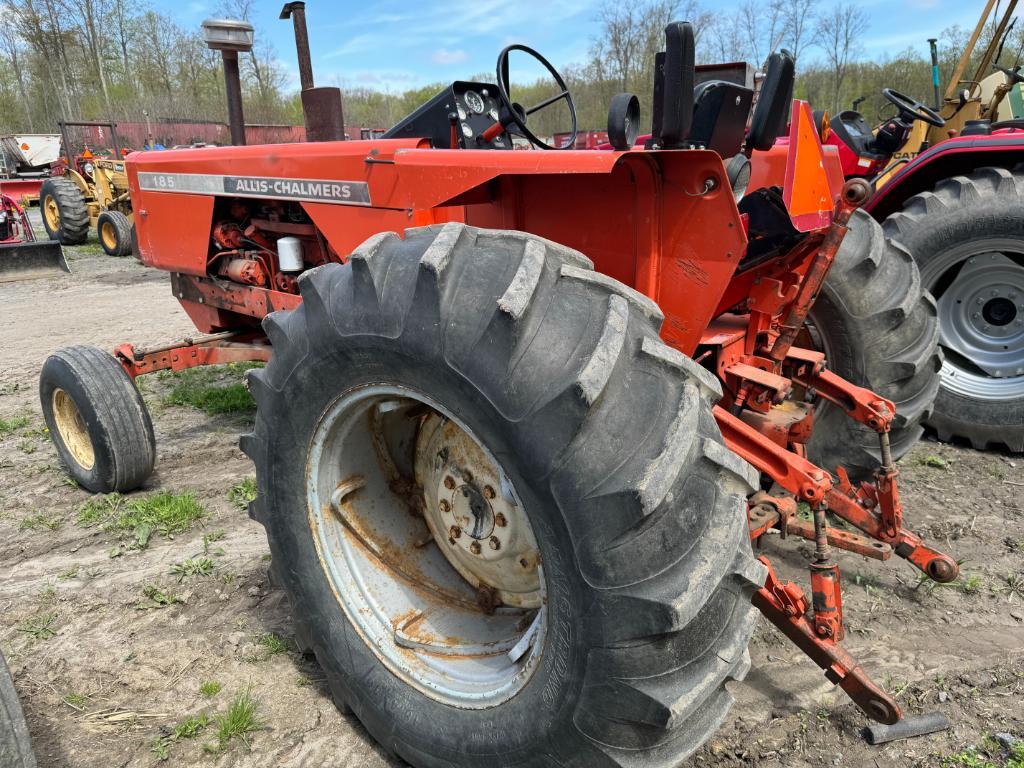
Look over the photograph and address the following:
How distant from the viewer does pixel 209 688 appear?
88.0 inches

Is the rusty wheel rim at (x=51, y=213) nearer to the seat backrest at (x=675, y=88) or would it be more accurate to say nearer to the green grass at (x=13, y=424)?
the green grass at (x=13, y=424)

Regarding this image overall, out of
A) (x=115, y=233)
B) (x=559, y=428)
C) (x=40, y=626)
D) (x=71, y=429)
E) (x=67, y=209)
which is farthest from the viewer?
(x=67, y=209)

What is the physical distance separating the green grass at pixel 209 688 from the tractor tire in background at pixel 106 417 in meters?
1.51

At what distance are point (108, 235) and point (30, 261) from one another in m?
2.19

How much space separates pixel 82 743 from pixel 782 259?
256cm

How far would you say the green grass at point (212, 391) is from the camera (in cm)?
471

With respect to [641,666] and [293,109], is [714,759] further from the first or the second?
[293,109]

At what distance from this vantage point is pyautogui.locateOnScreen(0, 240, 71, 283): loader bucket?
31.8 ft

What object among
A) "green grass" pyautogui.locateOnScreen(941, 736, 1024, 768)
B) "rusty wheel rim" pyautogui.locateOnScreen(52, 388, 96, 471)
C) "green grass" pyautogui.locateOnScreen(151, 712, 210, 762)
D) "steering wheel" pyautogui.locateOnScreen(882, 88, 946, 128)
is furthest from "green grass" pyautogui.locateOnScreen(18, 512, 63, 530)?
"steering wheel" pyautogui.locateOnScreen(882, 88, 946, 128)

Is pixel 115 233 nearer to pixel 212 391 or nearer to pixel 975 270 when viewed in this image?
pixel 212 391

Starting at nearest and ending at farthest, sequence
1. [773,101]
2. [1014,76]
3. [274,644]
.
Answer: [773,101] → [274,644] → [1014,76]

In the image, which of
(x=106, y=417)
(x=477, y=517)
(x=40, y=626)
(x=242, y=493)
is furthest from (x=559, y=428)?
(x=106, y=417)

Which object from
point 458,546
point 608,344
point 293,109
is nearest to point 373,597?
point 458,546

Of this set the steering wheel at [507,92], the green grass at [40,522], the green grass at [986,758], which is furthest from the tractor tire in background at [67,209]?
the green grass at [986,758]
